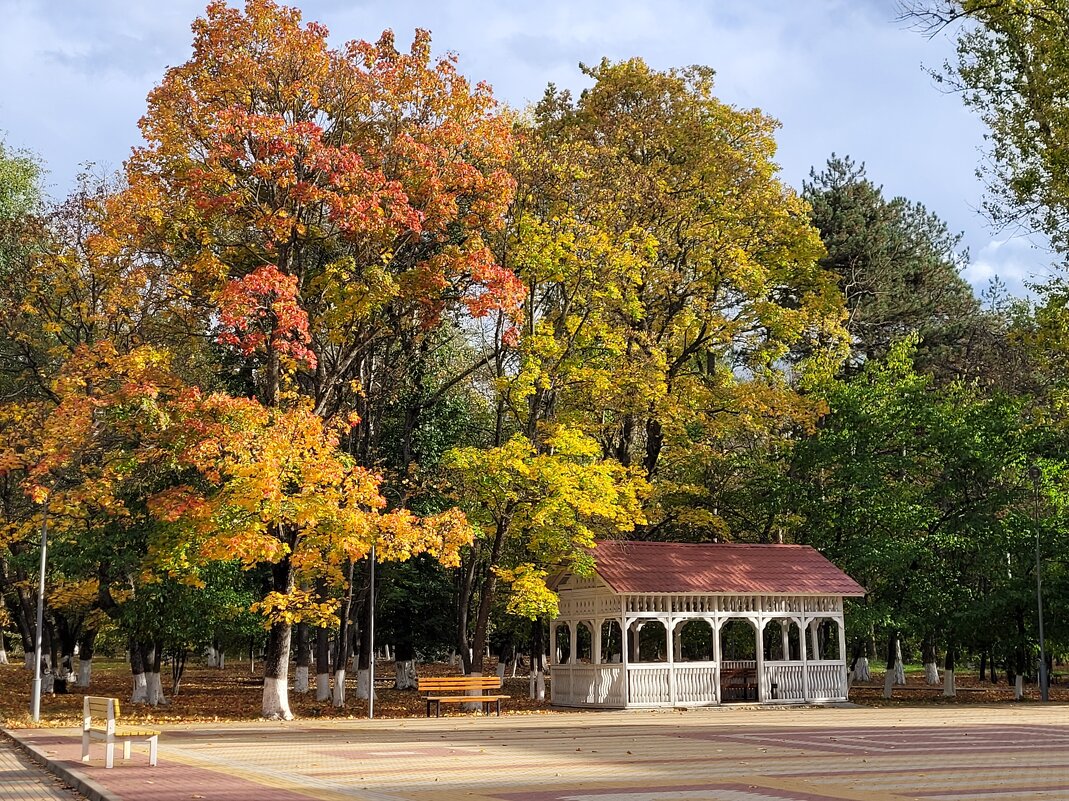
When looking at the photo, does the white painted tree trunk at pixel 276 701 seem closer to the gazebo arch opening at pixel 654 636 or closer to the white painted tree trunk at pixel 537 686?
the white painted tree trunk at pixel 537 686

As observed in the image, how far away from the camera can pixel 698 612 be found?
32.4 meters

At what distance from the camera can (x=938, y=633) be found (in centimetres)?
3722

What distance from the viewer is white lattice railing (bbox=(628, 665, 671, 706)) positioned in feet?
103

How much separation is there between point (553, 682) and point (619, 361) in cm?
921

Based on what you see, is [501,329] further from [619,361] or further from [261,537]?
[261,537]

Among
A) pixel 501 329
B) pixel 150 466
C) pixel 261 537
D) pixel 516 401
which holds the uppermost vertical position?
pixel 501 329

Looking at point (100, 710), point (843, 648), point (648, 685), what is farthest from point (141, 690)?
point (843, 648)

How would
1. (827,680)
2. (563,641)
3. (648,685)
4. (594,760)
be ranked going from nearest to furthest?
(594,760), (648,685), (827,680), (563,641)

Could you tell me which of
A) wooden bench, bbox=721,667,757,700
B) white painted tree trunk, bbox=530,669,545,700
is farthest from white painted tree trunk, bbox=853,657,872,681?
white painted tree trunk, bbox=530,669,545,700

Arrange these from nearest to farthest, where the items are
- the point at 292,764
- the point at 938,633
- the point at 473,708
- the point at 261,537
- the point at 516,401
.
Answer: the point at 292,764
the point at 261,537
the point at 473,708
the point at 516,401
the point at 938,633

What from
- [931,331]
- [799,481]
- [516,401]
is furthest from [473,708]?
[931,331]

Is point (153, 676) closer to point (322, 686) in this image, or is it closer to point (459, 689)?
point (322, 686)

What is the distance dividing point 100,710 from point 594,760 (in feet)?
21.3

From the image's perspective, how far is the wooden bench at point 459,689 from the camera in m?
28.6
